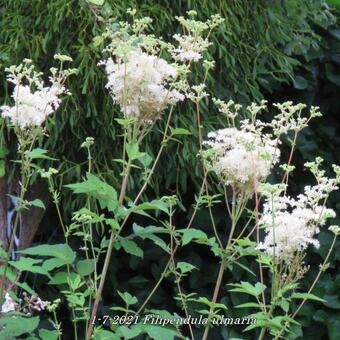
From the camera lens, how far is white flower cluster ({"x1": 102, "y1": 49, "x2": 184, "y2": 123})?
1.31 meters

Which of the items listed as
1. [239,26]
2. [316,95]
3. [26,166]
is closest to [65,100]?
[239,26]

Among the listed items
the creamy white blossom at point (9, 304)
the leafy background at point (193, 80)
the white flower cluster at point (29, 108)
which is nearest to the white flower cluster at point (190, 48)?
the white flower cluster at point (29, 108)

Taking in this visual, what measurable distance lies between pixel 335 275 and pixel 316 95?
72 cm

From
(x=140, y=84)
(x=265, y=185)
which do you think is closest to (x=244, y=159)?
(x=265, y=185)

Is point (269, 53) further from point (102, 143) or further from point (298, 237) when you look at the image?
point (298, 237)

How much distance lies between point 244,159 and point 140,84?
0.23 meters

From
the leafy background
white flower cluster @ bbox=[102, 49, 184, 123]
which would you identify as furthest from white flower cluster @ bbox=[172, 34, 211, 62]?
the leafy background

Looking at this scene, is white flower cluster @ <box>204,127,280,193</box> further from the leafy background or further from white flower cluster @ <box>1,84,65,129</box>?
the leafy background

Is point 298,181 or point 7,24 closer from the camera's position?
point 7,24

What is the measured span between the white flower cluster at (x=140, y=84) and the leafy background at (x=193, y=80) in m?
0.45

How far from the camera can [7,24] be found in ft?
7.27

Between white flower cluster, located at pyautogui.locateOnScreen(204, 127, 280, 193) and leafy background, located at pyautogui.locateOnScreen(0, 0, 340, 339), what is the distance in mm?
514

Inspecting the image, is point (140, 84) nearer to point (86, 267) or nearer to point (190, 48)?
point (190, 48)

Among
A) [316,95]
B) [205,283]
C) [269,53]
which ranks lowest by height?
[205,283]
